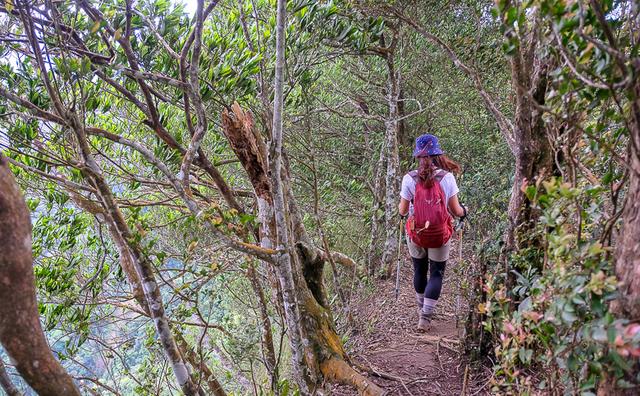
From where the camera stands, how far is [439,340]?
434cm

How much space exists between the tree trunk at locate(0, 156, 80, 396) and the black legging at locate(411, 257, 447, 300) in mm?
3439

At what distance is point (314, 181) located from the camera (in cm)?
461

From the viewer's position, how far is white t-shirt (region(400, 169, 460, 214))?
3.89 metres

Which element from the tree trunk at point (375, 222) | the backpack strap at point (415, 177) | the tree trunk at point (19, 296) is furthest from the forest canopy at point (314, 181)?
the backpack strap at point (415, 177)

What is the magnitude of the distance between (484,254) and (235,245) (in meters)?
1.95

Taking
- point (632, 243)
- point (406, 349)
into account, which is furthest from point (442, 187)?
point (632, 243)

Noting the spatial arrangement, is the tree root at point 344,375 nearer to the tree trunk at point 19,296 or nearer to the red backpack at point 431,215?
the red backpack at point 431,215

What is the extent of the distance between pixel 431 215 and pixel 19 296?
3228 millimetres

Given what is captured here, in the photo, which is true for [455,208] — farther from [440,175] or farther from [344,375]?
[344,375]

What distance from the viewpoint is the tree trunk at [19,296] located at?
1396 millimetres

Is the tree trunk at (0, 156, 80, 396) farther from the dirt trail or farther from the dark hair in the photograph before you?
the dark hair

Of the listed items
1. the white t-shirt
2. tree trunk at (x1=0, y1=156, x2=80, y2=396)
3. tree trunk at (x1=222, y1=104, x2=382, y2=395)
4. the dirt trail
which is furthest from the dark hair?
tree trunk at (x1=0, y1=156, x2=80, y2=396)

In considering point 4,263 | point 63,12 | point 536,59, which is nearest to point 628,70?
point 536,59

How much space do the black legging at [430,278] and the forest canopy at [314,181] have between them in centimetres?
28
